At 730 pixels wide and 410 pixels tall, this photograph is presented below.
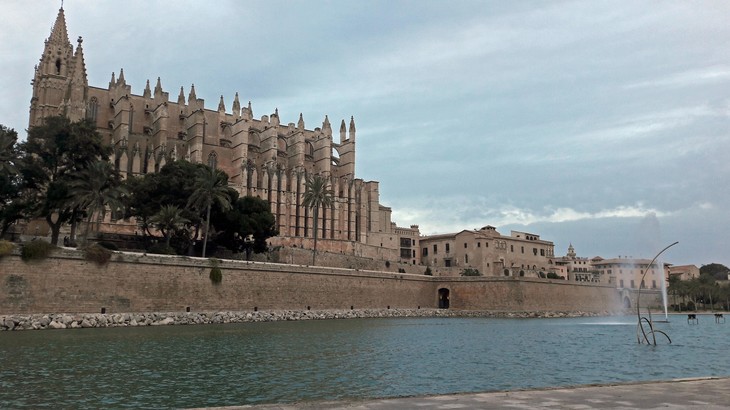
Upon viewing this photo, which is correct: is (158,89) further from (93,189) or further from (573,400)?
(573,400)

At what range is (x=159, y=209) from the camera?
46.7 meters

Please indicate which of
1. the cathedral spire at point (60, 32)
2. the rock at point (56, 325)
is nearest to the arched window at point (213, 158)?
the cathedral spire at point (60, 32)

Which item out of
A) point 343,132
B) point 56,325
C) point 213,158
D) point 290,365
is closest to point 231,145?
point 213,158

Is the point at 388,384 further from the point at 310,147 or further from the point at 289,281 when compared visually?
the point at 310,147

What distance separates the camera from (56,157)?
1484 inches

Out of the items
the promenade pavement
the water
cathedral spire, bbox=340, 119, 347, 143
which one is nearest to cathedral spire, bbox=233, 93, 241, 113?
cathedral spire, bbox=340, 119, 347, 143

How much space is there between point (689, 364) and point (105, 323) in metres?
26.8

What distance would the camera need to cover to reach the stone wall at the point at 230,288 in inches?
1233

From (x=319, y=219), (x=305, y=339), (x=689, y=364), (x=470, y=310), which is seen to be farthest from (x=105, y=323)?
(x=319, y=219)

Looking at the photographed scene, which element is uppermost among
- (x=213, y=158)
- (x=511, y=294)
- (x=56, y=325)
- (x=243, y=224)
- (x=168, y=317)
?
(x=213, y=158)

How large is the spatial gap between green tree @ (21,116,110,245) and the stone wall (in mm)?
5564

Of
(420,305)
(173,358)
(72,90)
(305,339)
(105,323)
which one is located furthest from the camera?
(72,90)

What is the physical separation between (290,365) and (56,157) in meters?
26.9

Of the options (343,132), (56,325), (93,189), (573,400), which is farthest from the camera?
(343,132)
